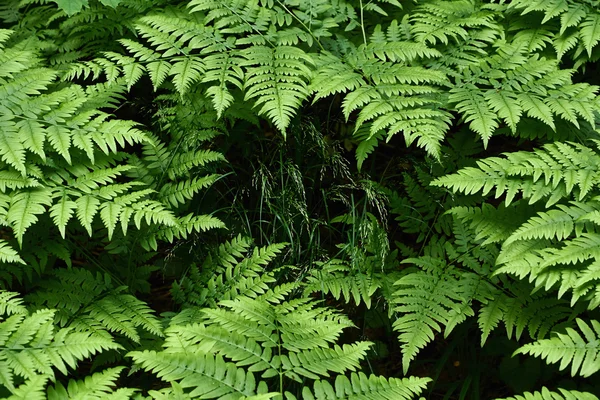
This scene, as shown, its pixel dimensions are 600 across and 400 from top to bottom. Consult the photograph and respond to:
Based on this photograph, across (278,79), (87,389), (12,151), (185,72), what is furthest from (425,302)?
(12,151)

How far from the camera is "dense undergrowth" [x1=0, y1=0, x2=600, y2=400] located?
106 inches

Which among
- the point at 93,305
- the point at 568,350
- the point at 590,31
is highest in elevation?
the point at 590,31

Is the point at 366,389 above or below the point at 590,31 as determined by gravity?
below

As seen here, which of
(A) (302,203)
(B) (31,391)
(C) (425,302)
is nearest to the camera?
(B) (31,391)

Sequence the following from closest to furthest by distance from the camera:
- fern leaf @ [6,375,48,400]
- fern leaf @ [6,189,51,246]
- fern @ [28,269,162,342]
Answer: fern leaf @ [6,375,48,400], fern leaf @ [6,189,51,246], fern @ [28,269,162,342]

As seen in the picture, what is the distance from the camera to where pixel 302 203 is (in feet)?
11.9

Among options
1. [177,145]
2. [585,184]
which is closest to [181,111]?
[177,145]

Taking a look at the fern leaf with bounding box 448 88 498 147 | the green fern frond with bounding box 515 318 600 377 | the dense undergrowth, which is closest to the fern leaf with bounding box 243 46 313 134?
the dense undergrowth

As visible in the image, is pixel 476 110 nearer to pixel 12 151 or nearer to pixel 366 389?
pixel 366 389

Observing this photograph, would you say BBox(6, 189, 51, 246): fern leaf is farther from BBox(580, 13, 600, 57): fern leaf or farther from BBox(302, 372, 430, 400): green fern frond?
BBox(580, 13, 600, 57): fern leaf

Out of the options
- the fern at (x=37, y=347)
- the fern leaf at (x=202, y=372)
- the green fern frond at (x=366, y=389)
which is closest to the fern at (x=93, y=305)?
the fern at (x=37, y=347)

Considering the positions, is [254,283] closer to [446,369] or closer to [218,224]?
[218,224]

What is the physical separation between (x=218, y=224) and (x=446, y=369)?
1.82 meters

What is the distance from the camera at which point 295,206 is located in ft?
11.9
